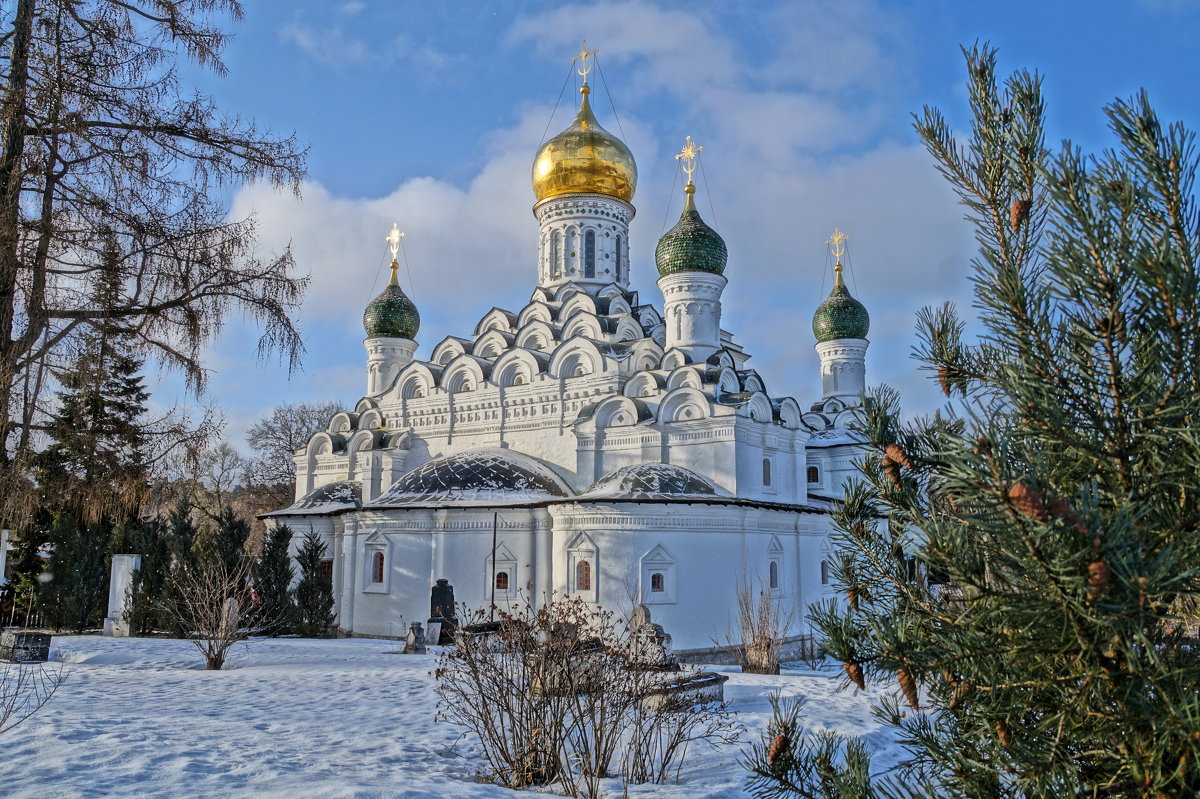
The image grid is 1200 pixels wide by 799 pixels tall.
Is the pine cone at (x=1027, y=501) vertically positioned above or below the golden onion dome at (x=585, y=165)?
below

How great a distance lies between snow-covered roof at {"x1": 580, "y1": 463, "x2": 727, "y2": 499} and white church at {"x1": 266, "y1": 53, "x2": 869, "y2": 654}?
0.05 meters

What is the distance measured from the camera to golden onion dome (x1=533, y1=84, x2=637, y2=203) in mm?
20281

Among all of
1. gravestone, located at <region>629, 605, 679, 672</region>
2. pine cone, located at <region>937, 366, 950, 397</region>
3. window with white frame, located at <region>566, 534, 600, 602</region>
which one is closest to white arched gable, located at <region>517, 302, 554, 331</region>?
window with white frame, located at <region>566, 534, 600, 602</region>

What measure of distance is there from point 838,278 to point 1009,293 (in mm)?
21571

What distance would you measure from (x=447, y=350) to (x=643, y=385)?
606cm

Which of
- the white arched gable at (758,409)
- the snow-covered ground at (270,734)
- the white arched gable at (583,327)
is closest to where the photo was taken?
the snow-covered ground at (270,734)

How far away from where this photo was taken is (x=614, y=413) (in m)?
16.3

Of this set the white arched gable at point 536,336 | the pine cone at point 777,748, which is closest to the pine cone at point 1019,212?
the pine cone at point 777,748

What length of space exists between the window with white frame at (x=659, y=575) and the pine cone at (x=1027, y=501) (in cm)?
1238

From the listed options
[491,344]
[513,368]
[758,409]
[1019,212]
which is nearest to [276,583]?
[513,368]

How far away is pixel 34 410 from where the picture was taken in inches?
179

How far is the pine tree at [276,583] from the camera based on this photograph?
13664 mm

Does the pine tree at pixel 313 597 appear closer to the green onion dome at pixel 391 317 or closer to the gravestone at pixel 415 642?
the gravestone at pixel 415 642

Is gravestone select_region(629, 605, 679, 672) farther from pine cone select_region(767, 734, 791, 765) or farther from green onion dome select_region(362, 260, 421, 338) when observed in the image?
green onion dome select_region(362, 260, 421, 338)
